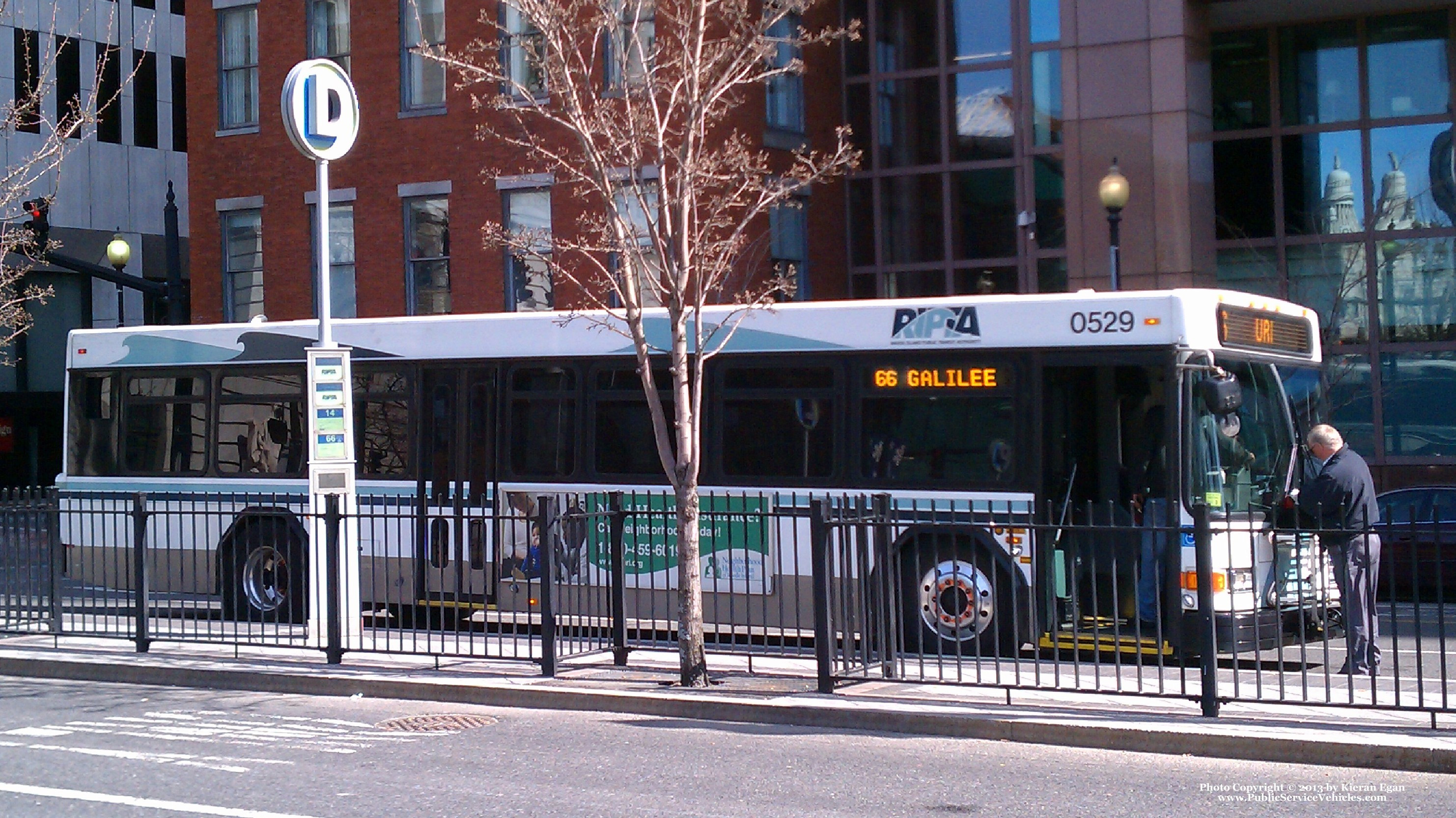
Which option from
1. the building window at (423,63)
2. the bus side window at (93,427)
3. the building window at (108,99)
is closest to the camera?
the bus side window at (93,427)

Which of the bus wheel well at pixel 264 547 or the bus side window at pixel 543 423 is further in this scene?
the bus side window at pixel 543 423

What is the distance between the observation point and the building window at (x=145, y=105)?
43656 mm

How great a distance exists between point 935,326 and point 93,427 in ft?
32.0

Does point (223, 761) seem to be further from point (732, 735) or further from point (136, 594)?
point (136, 594)

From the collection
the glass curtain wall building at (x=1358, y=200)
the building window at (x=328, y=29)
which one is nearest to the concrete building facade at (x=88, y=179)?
the building window at (x=328, y=29)

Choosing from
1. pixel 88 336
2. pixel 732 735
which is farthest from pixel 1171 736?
pixel 88 336

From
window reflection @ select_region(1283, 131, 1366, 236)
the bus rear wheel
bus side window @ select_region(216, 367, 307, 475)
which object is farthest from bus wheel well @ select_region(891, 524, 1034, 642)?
window reflection @ select_region(1283, 131, 1366, 236)

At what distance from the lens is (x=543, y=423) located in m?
Answer: 14.4

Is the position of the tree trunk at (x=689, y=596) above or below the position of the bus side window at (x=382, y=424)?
below

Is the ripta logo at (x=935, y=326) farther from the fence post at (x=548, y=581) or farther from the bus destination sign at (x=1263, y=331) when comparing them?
the fence post at (x=548, y=581)

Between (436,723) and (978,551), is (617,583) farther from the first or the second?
(978,551)

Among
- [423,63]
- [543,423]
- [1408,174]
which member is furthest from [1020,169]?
[543,423]

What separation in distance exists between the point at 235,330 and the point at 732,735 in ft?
29.2

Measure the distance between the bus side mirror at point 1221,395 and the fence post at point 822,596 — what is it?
3012 mm
